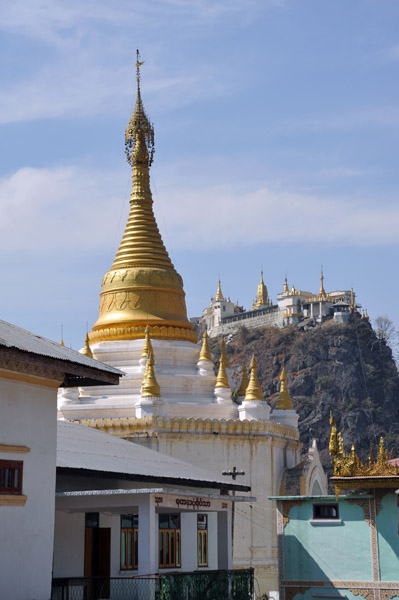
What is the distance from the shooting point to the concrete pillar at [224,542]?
26.6 metres

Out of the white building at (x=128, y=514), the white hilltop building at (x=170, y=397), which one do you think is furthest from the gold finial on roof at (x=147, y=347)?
the white building at (x=128, y=514)

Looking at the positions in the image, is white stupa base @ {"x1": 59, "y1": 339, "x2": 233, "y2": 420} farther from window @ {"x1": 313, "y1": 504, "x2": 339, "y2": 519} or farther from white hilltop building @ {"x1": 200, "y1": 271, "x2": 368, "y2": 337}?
white hilltop building @ {"x1": 200, "y1": 271, "x2": 368, "y2": 337}

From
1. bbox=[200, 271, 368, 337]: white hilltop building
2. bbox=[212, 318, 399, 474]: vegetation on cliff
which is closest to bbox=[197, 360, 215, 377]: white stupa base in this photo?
bbox=[212, 318, 399, 474]: vegetation on cliff

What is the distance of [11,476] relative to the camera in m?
18.1

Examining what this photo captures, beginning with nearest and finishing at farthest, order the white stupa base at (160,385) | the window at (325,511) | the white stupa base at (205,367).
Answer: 1. the window at (325,511)
2. the white stupa base at (160,385)
3. the white stupa base at (205,367)

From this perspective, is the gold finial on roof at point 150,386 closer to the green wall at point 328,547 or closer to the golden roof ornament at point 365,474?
the green wall at point 328,547

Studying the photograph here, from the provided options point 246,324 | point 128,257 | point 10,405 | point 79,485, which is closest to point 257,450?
point 128,257

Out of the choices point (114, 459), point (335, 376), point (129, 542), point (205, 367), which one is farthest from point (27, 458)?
point (335, 376)

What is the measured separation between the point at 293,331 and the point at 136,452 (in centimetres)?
11708

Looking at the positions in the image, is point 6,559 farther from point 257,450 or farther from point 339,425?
point 339,425

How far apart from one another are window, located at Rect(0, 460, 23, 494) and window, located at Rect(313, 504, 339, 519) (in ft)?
46.5

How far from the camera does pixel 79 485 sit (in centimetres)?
2341

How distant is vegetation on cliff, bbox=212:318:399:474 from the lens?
124 metres

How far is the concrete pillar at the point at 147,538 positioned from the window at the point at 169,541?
389 centimetres
